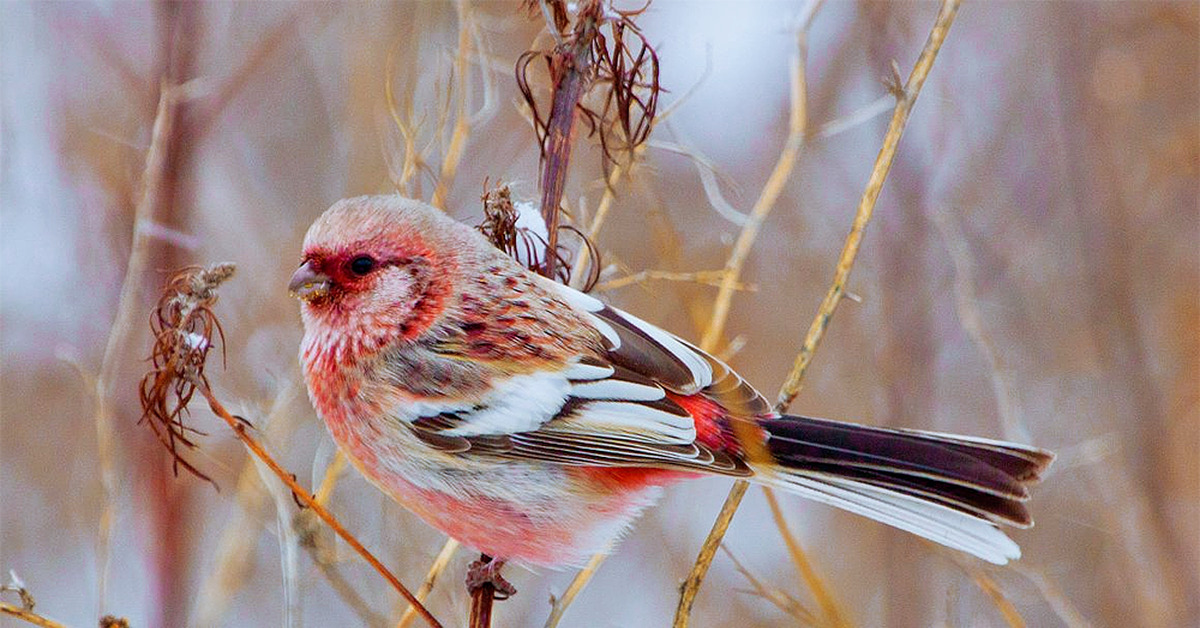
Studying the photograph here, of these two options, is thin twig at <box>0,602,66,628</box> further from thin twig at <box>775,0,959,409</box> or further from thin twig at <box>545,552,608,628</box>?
thin twig at <box>775,0,959,409</box>

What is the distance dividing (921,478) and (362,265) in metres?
1.60

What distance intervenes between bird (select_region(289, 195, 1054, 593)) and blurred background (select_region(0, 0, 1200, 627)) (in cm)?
56

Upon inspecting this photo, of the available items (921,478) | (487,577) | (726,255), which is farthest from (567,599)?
(726,255)

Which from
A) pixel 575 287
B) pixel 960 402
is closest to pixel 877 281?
pixel 960 402

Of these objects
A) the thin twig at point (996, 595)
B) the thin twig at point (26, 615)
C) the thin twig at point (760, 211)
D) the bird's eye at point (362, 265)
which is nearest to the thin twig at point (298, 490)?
the thin twig at point (26, 615)

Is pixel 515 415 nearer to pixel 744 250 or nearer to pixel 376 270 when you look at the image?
pixel 376 270

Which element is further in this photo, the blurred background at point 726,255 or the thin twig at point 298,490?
the blurred background at point 726,255

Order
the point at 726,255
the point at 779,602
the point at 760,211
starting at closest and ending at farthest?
the point at 779,602 < the point at 760,211 < the point at 726,255

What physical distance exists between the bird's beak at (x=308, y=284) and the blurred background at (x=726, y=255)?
62 cm

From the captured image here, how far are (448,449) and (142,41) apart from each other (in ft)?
11.8

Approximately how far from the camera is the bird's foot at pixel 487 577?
123 inches

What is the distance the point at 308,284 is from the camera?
10.3ft

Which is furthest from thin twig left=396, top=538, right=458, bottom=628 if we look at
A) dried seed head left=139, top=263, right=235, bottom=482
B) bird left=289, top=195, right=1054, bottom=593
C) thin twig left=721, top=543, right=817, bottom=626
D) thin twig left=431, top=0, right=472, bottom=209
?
thin twig left=431, top=0, right=472, bottom=209

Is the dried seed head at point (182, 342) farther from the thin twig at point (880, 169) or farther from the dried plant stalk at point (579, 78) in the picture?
the thin twig at point (880, 169)
